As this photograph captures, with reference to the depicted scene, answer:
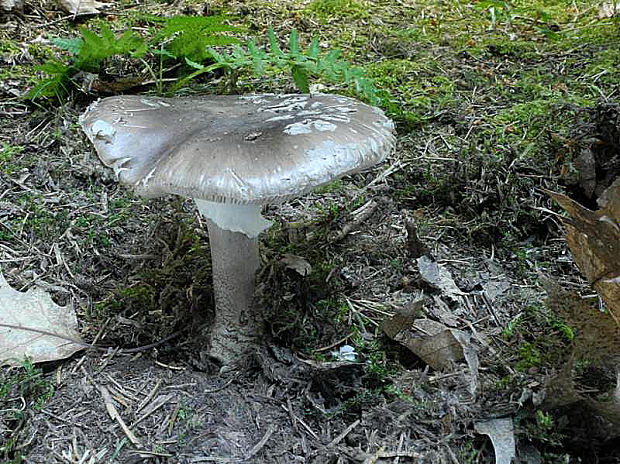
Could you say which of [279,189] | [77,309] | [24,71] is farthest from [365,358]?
[24,71]

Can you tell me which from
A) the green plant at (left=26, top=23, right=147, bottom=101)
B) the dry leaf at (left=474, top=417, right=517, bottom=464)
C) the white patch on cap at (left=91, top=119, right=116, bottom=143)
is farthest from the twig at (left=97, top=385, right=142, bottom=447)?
the green plant at (left=26, top=23, right=147, bottom=101)

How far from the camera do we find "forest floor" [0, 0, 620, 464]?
5.86 feet

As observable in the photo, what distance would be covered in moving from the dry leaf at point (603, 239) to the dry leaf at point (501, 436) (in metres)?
0.42

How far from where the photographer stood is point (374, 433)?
1.79 meters

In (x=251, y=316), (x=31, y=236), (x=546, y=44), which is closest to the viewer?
(x=251, y=316)

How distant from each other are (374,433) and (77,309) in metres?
1.21

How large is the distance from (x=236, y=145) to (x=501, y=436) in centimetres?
109

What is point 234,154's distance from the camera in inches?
67.5

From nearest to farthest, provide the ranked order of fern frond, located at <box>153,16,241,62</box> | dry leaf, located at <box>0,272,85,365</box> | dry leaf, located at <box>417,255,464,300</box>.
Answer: dry leaf, located at <box>0,272,85,365</box>
dry leaf, located at <box>417,255,464,300</box>
fern frond, located at <box>153,16,241,62</box>

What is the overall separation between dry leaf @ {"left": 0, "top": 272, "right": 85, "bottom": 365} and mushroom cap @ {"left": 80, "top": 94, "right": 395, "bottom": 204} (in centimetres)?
68

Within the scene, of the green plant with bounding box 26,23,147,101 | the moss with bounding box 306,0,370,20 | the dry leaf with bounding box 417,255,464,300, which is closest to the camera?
the dry leaf with bounding box 417,255,464,300

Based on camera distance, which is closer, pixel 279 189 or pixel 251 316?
pixel 279 189

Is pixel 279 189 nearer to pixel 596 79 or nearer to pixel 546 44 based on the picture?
pixel 596 79

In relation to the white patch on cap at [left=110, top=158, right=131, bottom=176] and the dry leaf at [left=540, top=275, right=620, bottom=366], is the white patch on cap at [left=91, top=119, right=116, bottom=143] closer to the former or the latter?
the white patch on cap at [left=110, top=158, right=131, bottom=176]
